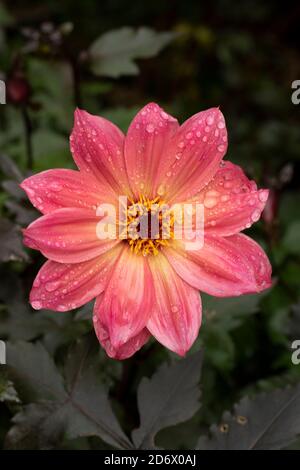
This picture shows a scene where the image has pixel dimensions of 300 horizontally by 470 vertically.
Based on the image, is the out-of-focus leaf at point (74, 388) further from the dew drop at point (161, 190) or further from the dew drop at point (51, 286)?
the dew drop at point (161, 190)

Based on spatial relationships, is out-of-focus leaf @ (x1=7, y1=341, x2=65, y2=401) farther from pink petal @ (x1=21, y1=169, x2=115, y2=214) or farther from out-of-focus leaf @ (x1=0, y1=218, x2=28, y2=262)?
pink petal @ (x1=21, y1=169, x2=115, y2=214)

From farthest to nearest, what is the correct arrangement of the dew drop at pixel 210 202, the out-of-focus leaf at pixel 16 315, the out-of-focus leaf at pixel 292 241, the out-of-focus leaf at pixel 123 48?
the out-of-focus leaf at pixel 292 241, the out-of-focus leaf at pixel 123 48, the out-of-focus leaf at pixel 16 315, the dew drop at pixel 210 202

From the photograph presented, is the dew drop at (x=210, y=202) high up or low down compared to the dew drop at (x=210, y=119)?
down

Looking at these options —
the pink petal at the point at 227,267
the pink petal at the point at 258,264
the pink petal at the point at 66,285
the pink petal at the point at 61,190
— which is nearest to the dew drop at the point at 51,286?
the pink petal at the point at 66,285

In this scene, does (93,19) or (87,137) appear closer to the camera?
(87,137)

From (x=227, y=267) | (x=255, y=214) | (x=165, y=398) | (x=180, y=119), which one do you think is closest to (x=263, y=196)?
(x=255, y=214)

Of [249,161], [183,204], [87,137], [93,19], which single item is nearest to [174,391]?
[183,204]
